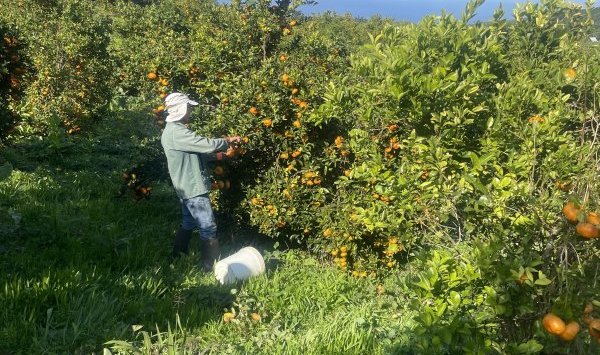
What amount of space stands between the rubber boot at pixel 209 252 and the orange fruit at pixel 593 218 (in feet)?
11.2

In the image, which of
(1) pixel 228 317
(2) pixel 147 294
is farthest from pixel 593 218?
(2) pixel 147 294

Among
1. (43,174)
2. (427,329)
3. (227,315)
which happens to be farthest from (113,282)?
(43,174)

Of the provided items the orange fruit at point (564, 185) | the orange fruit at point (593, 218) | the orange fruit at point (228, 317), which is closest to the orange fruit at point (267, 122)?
the orange fruit at point (228, 317)

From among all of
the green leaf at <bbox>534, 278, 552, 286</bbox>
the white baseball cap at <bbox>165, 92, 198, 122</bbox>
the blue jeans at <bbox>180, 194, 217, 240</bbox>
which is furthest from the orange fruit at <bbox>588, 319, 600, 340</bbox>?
the white baseball cap at <bbox>165, 92, 198, 122</bbox>

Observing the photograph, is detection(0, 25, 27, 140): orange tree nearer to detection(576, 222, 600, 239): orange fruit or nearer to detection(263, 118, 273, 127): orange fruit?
detection(263, 118, 273, 127): orange fruit

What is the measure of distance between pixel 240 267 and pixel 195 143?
1092mm

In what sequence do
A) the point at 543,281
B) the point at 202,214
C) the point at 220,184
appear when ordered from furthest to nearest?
the point at 220,184 < the point at 202,214 < the point at 543,281

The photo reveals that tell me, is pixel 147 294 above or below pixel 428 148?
below

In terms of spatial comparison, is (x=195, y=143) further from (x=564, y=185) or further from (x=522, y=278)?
(x=522, y=278)

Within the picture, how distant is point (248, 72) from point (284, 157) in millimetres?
954

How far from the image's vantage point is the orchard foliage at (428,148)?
2064 mm

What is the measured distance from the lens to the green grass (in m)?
3.15

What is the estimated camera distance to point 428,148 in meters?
2.81

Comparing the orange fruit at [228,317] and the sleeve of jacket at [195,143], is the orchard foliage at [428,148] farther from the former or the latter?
the orange fruit at [228,317]
